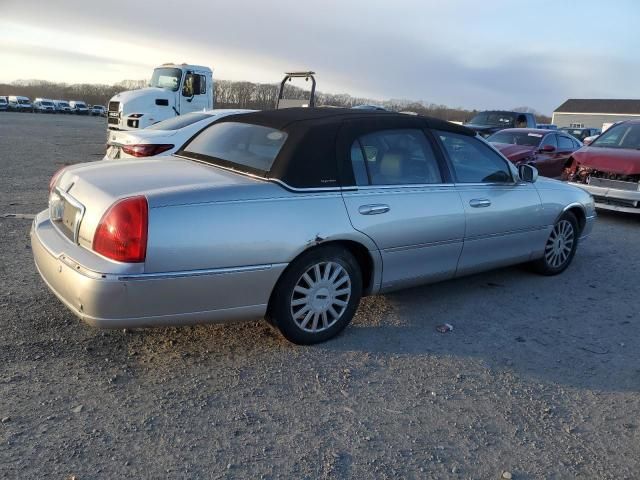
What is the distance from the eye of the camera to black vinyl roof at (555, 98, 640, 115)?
238 feet

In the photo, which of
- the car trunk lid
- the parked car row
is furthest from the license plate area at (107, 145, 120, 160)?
the parked car row

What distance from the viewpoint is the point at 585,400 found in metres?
3.38

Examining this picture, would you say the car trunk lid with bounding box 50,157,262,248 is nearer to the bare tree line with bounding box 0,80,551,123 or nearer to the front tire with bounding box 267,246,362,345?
the front tire with bounding box 267,246,362,345

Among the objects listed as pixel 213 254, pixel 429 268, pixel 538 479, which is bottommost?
pixel 538 479

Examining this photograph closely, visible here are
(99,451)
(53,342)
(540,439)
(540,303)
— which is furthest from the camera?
(540,303)

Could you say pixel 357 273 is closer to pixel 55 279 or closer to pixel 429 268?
pixel 429 268

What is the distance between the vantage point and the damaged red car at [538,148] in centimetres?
1213

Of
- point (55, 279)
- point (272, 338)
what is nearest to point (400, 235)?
point (272, 338)

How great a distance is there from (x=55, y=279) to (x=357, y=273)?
1.95m

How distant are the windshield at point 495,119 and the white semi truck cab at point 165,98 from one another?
33.5 ft

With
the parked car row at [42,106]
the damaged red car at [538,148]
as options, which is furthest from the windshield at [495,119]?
the parked car row at [42,106]

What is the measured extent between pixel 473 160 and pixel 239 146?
6.77ft

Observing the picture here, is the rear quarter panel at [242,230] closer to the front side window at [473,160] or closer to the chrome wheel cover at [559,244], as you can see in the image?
the front side window at [473,160]

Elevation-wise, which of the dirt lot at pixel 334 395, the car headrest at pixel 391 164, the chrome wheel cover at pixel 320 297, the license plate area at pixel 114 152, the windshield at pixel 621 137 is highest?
the windshield at pixel 621 137
